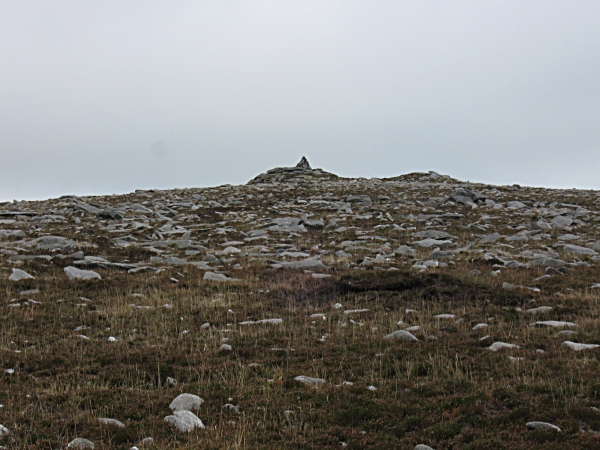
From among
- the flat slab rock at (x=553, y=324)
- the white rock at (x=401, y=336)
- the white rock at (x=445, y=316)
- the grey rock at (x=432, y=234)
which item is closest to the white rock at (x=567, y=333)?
the flat slab rock at (x=553, y=324)

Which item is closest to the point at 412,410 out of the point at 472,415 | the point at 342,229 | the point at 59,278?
the point at 472,415

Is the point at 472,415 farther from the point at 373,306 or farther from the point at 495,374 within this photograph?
the point at 373,306

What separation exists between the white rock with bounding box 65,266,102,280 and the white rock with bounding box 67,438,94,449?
11190mm

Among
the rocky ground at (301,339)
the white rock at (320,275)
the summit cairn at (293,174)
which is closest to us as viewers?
the rocky ground at (301,339)

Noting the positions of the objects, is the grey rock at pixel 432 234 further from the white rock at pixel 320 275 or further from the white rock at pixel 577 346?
the white rock at pixel 577 346

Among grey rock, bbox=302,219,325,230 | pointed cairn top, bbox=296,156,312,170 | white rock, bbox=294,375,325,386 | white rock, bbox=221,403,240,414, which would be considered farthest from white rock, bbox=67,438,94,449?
pointed cairn top, bbox=296,156,312,170

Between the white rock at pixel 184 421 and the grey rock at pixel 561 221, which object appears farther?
the grey rock at pixel 561 221

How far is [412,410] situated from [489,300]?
730 cm

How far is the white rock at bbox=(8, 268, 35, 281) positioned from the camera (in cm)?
1605

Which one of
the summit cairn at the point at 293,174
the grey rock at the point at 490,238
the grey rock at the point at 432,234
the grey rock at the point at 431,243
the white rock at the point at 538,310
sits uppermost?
the summit cairn at the point at 293,174

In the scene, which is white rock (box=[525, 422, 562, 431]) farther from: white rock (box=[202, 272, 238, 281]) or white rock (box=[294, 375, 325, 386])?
white rock (box=[202, 272, 238, 281])

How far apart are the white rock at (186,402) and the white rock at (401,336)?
15.0 ft

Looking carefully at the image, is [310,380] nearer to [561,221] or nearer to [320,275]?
[320,275]

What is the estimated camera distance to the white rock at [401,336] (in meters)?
10.6
